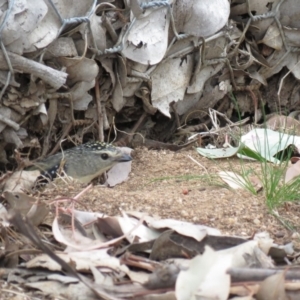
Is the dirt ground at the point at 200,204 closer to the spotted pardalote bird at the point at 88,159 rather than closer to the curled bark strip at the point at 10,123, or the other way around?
the spotted pardalote bird at the point at 88,159

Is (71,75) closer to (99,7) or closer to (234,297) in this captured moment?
(99,7)

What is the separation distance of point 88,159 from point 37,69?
753 mm

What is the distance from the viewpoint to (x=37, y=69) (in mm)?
4027

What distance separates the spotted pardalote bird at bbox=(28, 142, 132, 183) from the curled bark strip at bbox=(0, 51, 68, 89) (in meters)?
0.50

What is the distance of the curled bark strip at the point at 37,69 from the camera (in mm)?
3945

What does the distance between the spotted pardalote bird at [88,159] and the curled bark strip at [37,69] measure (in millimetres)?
505

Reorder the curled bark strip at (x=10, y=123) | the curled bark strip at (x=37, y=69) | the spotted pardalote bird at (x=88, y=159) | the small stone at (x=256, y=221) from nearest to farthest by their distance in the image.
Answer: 1. the small stone at (x=256, y=221)
2. the curled bark strip at (x=37, y=69)
3. the curled bark strip at (x=10, y=123)
4. the spotted pardalote bird at (x=88, y=159)

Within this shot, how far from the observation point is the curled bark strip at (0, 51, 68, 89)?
395cm

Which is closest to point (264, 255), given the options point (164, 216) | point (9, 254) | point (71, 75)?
point (164, 216)

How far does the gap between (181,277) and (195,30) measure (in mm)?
2542

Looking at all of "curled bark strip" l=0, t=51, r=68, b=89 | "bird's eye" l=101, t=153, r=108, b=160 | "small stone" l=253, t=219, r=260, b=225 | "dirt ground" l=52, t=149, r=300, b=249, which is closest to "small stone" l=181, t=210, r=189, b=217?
"dirt ground" l=52, t=149, r=300, b=249

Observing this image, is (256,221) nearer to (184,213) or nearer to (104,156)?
(184,213)

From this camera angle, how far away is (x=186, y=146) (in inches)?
195

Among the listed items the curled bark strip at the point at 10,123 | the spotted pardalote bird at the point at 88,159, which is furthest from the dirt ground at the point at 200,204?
the curled bark strip at the point at 10,123
